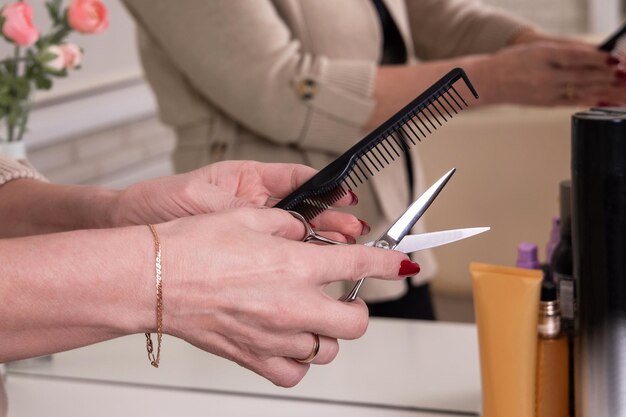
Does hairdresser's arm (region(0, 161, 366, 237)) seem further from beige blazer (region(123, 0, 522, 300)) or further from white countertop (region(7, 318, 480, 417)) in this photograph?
beige blazer (region(123, 0, 522, 300))

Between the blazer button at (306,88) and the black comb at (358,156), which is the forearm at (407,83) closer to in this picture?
the blazer button at (306,88)

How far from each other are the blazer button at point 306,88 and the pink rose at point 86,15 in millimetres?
202

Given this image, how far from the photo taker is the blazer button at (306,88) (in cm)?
90

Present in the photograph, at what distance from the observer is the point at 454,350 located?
2.60 feet

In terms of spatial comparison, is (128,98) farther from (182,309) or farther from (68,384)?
(182,309)

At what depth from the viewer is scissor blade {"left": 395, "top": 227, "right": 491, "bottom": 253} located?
0.50 metres

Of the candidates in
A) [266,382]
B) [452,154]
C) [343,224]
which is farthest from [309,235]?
[452,154]

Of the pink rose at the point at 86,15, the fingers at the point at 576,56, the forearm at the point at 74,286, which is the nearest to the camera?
the forearm at the point at 74,286

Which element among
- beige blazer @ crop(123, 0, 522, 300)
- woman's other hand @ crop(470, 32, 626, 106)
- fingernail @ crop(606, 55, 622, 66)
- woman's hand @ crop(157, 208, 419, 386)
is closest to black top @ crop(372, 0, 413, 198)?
beige blazer @ crop(123, 0, 522, 300)

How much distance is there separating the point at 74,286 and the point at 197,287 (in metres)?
0.06

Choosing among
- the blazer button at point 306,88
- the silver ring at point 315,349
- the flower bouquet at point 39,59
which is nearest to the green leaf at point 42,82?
the flower bouquet at point 39,59

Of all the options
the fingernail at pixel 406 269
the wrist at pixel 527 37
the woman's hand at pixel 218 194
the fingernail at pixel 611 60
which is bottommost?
the fingernail at pixel 406 269

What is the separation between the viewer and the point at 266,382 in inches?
29.9

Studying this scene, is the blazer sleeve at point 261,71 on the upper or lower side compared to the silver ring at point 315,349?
upper
